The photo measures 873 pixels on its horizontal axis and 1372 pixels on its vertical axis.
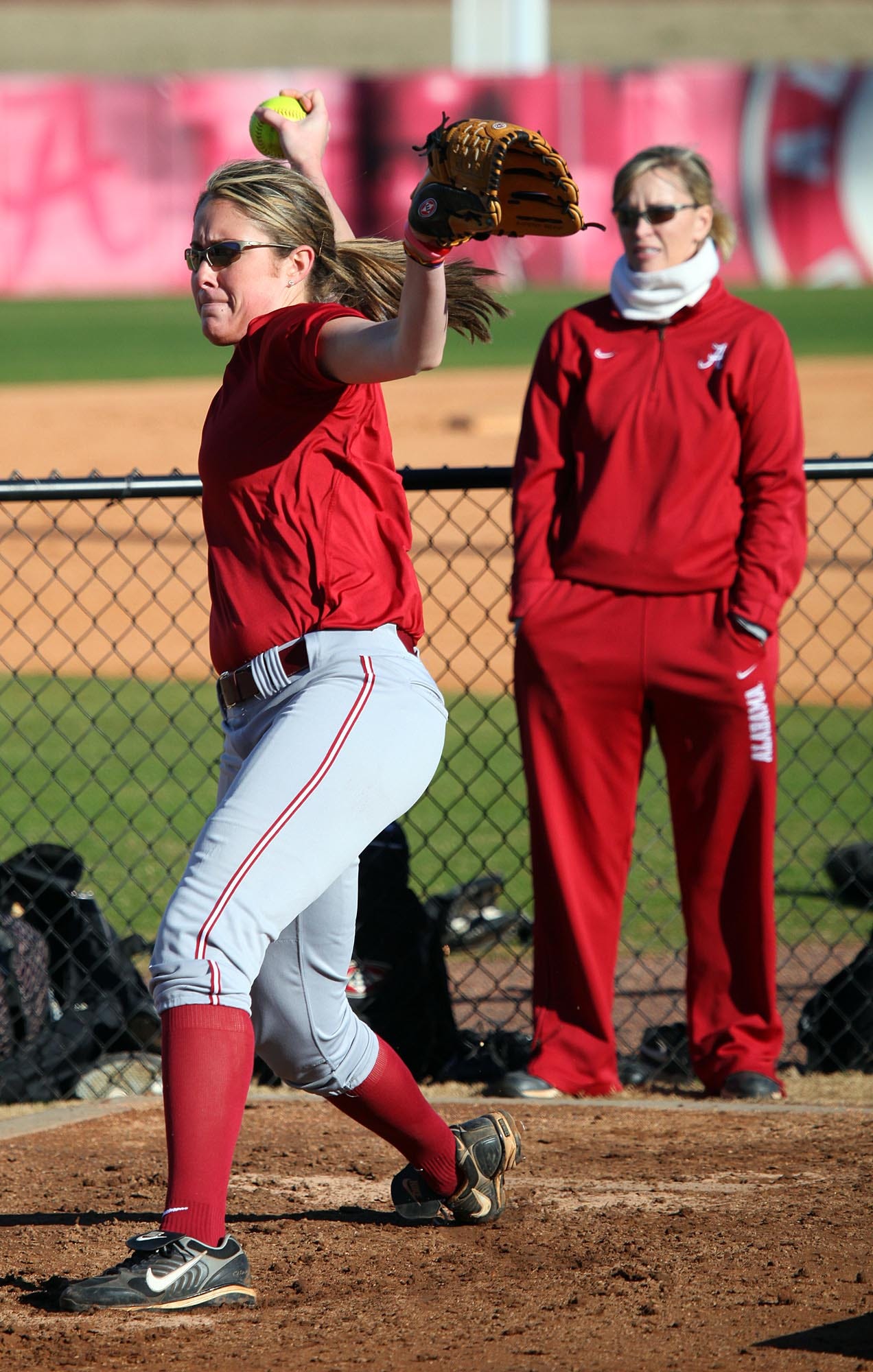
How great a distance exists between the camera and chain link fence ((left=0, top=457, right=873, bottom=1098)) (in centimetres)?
537

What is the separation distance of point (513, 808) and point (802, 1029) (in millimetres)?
2689

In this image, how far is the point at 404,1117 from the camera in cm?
299

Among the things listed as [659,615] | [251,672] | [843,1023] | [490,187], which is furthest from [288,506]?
[843,1023]

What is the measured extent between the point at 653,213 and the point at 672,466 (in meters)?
0.68

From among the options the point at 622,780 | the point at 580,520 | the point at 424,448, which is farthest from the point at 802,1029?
the point at 424,448

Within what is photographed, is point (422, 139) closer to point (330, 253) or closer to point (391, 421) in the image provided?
point (391, 421)

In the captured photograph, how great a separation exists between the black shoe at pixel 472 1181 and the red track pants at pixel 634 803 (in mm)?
1059

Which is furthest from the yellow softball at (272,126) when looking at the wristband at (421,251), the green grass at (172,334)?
the green grass at (172,334)

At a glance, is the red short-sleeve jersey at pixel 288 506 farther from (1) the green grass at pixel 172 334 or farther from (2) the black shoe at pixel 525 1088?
(1) the green grass at pixel 172 334

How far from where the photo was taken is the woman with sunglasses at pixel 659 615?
4.07 metres

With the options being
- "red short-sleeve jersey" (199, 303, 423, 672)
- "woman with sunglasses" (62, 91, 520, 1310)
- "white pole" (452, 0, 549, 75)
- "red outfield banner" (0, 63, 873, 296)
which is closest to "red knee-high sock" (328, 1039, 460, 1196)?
"woman with sunglasses" (62, 91, 520, 1310)

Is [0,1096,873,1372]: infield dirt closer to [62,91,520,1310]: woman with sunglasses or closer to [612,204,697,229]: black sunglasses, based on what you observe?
[62,91,520,1310]: woman with sunglasses

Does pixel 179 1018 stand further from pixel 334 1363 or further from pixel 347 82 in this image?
pixel 347 82

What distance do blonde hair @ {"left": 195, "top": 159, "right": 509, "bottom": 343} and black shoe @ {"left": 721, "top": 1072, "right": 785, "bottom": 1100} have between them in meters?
2.00
